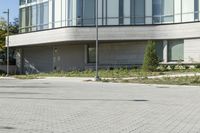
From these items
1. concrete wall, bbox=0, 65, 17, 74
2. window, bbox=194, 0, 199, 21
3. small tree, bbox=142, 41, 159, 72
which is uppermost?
window, bbox=194, 0, 199, 21

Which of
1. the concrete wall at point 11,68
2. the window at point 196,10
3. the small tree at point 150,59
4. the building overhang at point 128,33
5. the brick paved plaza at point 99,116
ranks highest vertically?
the window at point 196,10

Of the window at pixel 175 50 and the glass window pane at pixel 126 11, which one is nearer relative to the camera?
the window at pixel 175 50

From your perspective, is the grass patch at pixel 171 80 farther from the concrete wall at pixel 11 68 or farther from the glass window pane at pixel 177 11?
the concrete wall at pixel 11 68

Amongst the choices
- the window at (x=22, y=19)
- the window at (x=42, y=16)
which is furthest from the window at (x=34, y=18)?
the window at (x=22, y=19)

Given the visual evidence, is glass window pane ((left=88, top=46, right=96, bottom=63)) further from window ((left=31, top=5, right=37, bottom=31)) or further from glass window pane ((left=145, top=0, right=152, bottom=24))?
window ((left=31, top=5, right=37, bottom=31))

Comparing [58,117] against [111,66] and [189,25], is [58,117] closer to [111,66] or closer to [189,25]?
[189,25]

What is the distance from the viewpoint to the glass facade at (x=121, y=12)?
Answer: 45175 millimetres

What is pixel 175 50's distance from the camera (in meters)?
45.8

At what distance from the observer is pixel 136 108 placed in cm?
1616

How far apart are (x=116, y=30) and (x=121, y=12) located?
2.04 m

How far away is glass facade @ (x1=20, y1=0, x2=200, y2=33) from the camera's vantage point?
4517 cm

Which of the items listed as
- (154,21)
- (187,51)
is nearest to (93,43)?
(154,21)

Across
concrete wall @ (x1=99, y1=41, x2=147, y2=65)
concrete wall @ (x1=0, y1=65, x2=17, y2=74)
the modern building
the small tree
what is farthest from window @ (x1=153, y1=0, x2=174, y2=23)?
concrete wall @ (x1=0, y1=65, x2=17, y2=74)

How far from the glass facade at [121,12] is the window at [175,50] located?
1.91 metres
